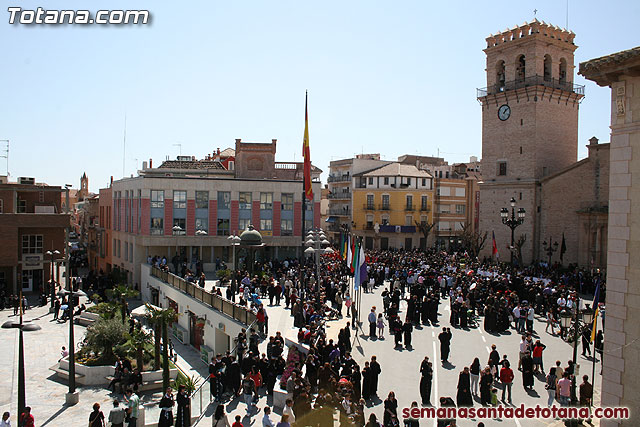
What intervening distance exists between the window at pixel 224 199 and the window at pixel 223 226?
99cm

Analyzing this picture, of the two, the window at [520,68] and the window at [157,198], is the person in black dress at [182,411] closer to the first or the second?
the window at [157,198]

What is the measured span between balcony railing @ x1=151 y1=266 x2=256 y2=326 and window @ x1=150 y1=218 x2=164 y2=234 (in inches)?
266

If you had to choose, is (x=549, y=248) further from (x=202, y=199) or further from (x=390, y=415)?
(x=390, y=415)

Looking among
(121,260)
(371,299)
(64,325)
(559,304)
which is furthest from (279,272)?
(121,260)

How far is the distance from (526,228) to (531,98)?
10.5 m

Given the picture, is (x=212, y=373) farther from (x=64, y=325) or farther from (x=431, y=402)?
(x=64, y=325)

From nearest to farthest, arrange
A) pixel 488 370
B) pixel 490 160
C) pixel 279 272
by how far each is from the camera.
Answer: pixel 488 370, pixel 279 272, pixel 490 160

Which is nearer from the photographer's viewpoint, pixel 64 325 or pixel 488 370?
pixel 488 370

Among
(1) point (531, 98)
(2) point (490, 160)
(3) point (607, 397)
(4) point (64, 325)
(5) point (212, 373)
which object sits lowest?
(4) point (64, 325)

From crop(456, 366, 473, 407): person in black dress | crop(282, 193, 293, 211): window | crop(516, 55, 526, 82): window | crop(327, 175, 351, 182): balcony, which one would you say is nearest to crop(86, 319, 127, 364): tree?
crop(456, 366, 473, 407): person in black dress

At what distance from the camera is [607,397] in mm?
10914

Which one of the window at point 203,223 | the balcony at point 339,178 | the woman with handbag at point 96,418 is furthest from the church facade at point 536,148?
the woman with handbag at point 96,418

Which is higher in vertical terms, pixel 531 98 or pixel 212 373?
pixel 531 98

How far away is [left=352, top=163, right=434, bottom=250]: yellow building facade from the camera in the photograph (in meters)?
63.3
